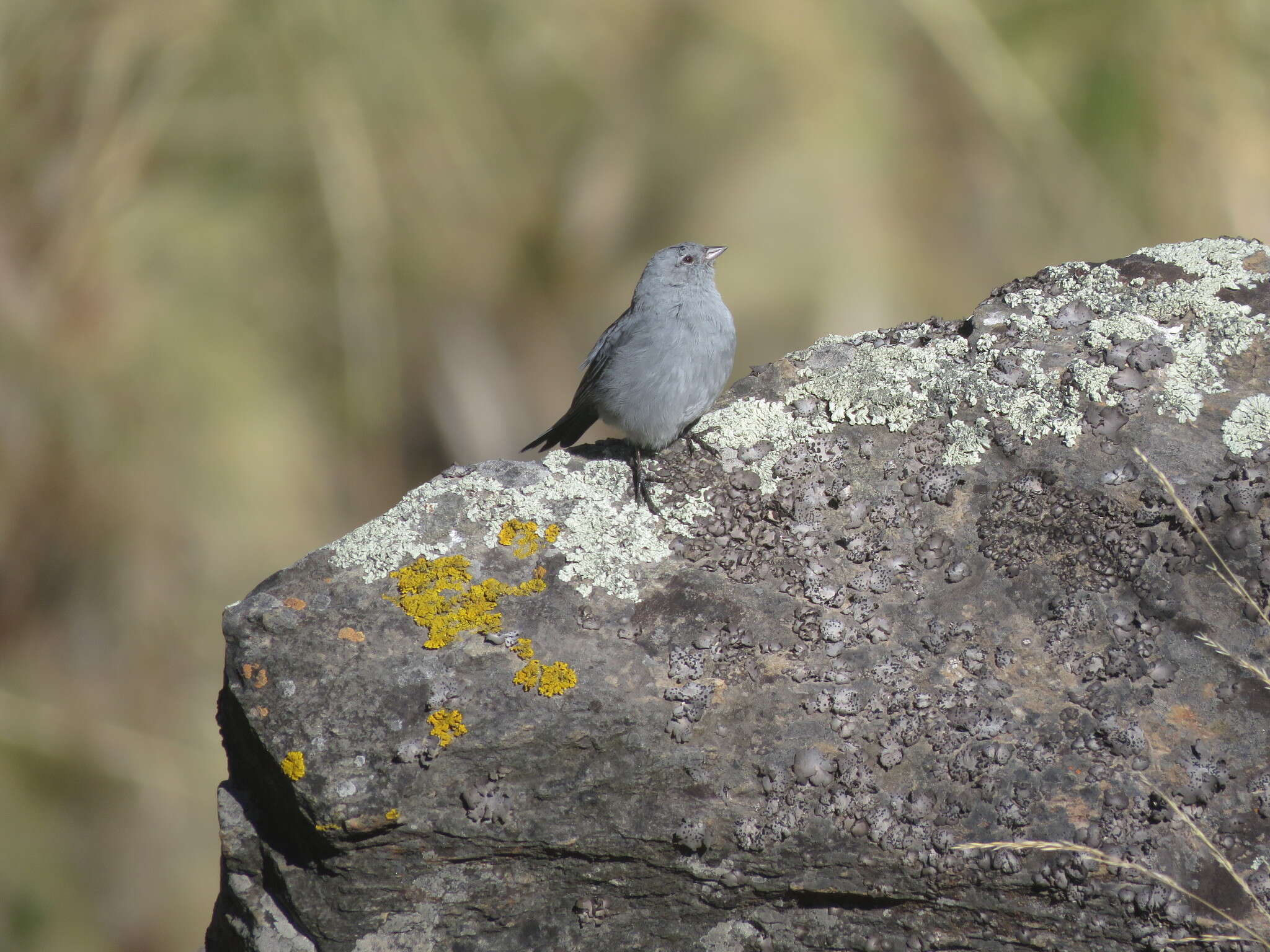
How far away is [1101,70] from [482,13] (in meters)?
3.78

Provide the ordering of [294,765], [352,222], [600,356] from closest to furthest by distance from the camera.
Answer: [294,765] < [600,356] < [352,222]

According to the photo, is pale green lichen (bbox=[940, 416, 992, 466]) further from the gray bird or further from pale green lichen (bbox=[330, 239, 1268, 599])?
the gray bird

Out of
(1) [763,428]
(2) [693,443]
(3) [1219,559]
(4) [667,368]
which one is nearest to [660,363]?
(4) [667,368]

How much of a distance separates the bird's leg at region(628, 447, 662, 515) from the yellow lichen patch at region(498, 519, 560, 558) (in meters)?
0.30

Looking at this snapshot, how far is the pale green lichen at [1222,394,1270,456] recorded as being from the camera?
2969mm

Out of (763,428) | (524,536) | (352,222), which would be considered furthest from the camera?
(352,222)

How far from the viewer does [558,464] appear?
343 centimetres

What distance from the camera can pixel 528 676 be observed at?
2834 mm

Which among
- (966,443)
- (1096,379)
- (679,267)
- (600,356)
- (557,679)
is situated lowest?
(557,679)

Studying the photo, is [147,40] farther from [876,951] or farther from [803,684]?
[876,951]

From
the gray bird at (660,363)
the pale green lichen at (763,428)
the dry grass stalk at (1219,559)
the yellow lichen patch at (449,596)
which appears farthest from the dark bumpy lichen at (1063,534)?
the yellow lichen patch at (449,596)

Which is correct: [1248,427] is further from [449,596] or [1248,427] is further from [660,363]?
[449,596]

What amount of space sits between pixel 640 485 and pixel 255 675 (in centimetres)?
132

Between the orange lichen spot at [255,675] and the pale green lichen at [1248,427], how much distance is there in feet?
9.69
